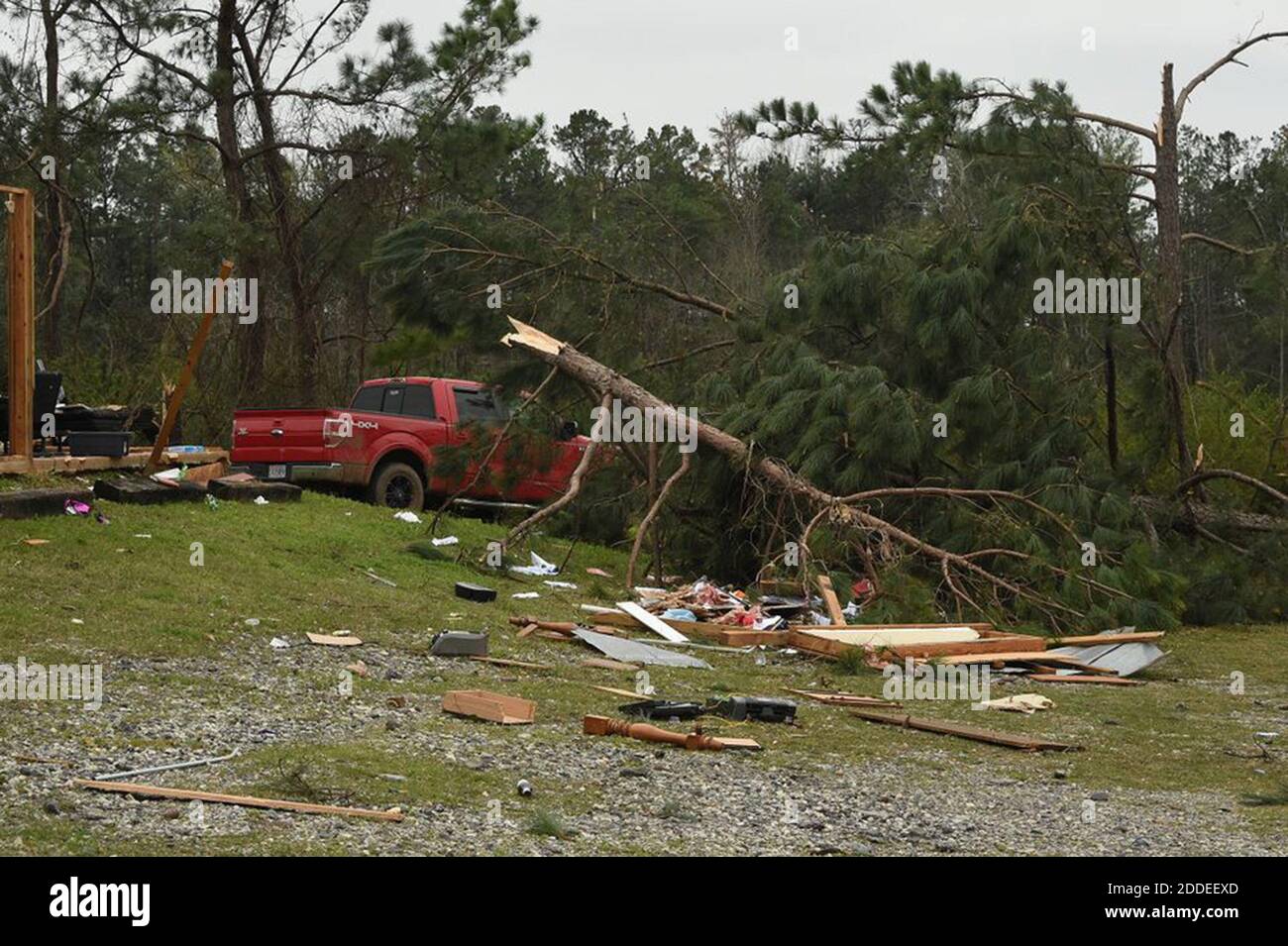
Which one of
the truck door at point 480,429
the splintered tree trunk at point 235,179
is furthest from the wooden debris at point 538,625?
the splintered tree trunk at point 235,179

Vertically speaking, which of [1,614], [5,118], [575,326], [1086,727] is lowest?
[1086,727]

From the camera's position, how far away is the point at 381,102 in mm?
25125

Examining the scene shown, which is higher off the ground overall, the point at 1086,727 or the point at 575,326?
the point at 575,326

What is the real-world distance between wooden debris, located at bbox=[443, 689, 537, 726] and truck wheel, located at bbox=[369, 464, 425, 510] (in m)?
9.97

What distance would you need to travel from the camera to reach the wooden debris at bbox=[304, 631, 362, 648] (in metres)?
10.9

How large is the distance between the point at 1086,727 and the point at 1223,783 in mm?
1730

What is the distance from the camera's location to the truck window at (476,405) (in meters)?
19.6

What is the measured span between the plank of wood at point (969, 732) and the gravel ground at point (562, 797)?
48 centimetres

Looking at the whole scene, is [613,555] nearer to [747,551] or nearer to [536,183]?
[747,551]

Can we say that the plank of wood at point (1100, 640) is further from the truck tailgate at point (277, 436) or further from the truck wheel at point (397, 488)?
the truck tailgate at point (277, 436)

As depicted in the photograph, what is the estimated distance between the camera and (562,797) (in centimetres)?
723

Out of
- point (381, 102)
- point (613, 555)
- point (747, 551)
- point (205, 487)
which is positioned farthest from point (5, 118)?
point (747, 551)
